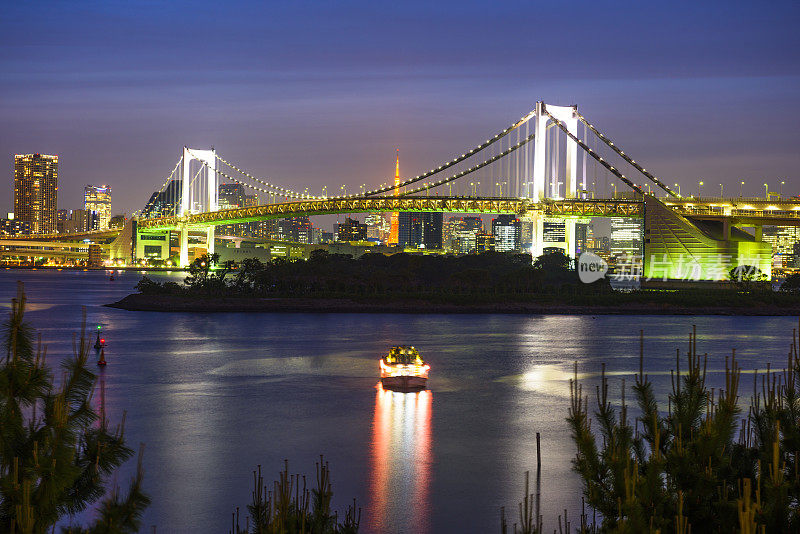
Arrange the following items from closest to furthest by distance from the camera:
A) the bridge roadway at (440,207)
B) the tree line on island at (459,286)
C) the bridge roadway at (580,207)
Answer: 1. the tree line on island at (459,286)
2. the bridge roadway at (580,207)
3. the bridge roadway at (440,207)

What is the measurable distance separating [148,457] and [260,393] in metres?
6.21

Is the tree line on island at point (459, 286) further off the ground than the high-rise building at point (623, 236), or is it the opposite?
the high-rise building at point (623, 236)

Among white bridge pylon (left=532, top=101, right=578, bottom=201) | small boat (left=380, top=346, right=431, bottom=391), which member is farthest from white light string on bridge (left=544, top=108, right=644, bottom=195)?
small boat (left=380, top=346, right=431, bottom=391)

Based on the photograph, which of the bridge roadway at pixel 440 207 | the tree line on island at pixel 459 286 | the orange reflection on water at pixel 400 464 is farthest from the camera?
the bridge roadway at pixel 440 207

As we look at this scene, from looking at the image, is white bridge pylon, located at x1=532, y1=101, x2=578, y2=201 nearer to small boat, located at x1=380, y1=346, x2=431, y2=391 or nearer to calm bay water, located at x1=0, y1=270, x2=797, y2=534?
calm bay water, located at x1=0, y1=270, x2=797, y2=534

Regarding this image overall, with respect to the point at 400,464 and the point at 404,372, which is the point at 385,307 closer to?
the point at 404,372

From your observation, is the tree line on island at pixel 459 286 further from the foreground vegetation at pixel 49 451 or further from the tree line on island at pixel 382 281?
the foreground vegetation at pixel 49 451

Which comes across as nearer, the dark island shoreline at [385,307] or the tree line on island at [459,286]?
the dark island shoreline at [385,307]

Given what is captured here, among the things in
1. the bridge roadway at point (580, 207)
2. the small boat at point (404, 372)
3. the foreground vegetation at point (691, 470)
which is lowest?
the small boat at point (404, 372)

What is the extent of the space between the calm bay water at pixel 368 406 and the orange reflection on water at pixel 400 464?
0.11 ft

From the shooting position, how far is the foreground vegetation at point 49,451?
15.6 feet

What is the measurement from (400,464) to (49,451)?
25.5ft

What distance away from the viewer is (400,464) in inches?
483

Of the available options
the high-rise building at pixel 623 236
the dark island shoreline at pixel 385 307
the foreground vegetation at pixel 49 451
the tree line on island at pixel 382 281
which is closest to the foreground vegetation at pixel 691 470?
the foreground vegetation at pixel 49 451
